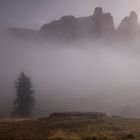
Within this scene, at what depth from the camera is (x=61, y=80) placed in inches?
6649

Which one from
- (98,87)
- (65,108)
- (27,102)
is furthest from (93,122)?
(98,87)

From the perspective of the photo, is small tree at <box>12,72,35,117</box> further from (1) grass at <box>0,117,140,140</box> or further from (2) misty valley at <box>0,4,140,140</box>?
(1) grass at <box>0,117,140,140</box>

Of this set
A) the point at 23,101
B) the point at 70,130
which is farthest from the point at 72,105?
the point at 70,130

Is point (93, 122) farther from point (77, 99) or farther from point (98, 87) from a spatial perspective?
point (98, 87)

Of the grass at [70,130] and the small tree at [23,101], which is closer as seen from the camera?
the grass at [70,130]

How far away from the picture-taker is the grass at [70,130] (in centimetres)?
3222

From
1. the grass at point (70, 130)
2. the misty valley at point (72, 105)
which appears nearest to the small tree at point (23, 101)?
the misty valley at point (72, 105)

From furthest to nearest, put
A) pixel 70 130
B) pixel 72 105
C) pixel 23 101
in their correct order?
pixel 72 105 → pixel 23 101 → pixel 70 130

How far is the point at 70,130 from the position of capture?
127 feet

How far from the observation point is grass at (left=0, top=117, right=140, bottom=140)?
32219mm

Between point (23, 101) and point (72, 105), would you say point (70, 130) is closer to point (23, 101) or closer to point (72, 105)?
point (23, 101)

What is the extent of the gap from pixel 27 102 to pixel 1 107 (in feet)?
108

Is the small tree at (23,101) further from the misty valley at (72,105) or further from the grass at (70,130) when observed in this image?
the grass at (70,130)

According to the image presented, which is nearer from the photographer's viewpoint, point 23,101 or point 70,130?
point 70,130
